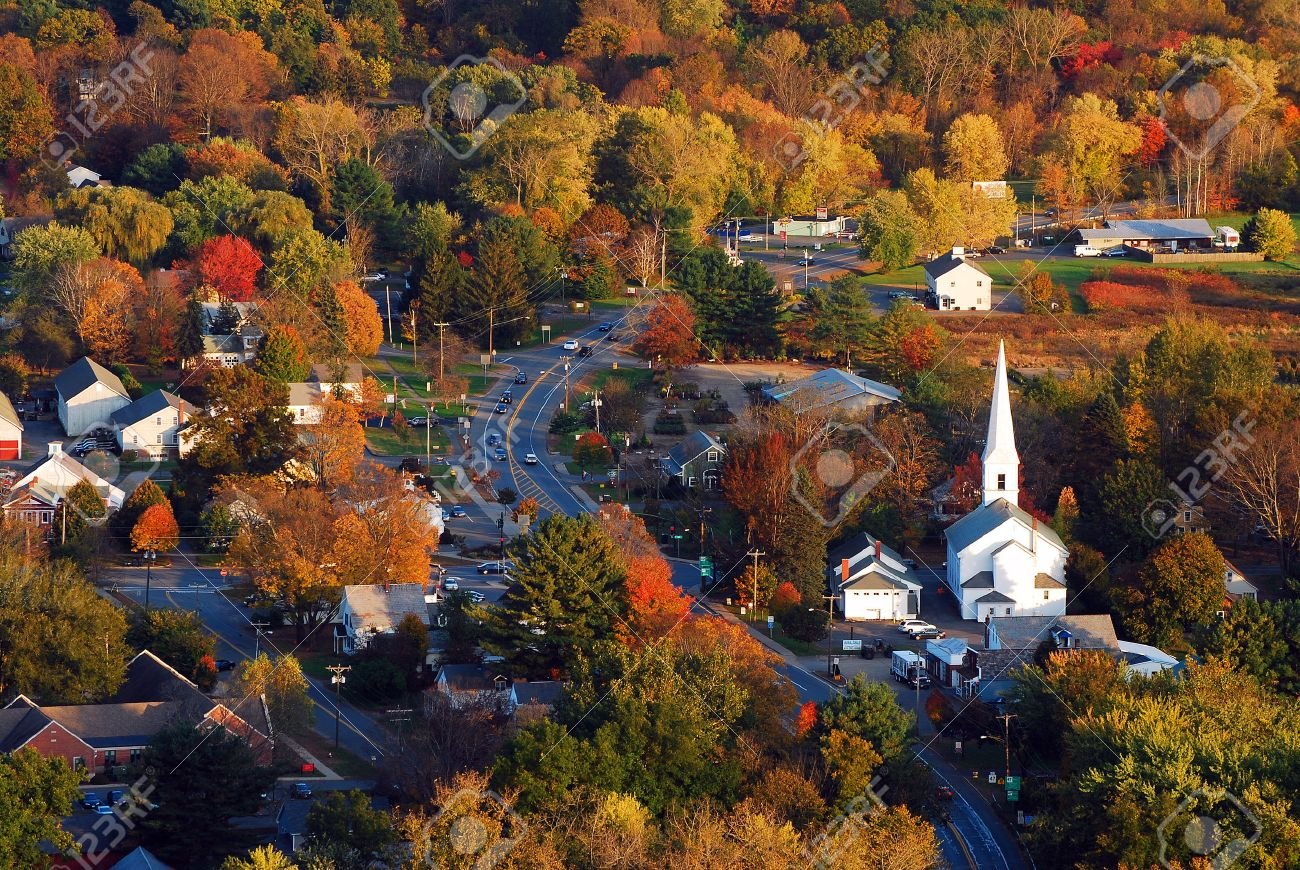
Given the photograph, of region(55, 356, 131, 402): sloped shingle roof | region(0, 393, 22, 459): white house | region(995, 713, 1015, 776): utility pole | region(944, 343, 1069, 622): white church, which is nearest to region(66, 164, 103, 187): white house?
region(55, 356, 131, 402): sloped shingle roof

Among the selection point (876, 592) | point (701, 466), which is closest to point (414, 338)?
point (701, 466)

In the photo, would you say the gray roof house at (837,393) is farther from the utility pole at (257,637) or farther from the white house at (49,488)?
the white house at (49,488)

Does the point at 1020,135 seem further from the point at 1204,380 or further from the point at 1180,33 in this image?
the point at 1204,380

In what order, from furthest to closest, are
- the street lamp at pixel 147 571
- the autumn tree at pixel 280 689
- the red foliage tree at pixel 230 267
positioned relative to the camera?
the red foliage tree at pixel 230 267
the street lamp at pixel 147 571
the autumn tree at pixel 280 689

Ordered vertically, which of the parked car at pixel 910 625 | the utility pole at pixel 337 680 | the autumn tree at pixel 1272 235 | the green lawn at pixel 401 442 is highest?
the utility pole at pixel 337 680

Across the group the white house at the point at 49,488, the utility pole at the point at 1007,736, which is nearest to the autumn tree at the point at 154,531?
the white house at the point at 49,488

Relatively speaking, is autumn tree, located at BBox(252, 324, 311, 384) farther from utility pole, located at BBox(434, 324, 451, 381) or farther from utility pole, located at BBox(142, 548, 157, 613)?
utility pole, located at BBox(142, 548, 157, 613)

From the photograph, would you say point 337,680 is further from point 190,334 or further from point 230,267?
point 230,267
